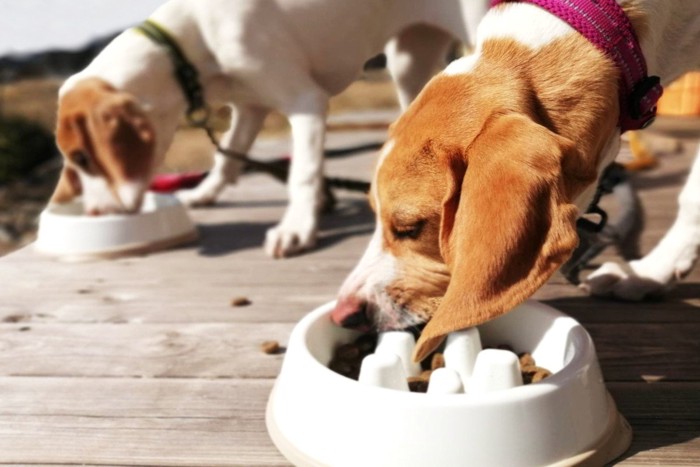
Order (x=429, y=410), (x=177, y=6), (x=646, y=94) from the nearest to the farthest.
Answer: (x=429, y=410), (x=646, y=94), (x=177, y=6)

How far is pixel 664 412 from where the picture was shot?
1.30 metres

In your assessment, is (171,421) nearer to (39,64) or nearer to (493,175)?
(493,175)

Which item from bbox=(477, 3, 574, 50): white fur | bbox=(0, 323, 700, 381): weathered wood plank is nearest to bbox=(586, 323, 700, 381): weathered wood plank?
bbox=(0, 323, 700, 381): weathered wood plank

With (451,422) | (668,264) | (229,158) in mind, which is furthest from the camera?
(229,158)

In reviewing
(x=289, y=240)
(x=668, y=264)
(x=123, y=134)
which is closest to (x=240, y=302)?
(x=289, y=240)

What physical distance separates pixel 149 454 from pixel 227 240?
1.55 meters

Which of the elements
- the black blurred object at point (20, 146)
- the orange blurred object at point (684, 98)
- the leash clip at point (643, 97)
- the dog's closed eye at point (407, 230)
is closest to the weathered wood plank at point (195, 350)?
the dog's closed eye at point (407, 230)

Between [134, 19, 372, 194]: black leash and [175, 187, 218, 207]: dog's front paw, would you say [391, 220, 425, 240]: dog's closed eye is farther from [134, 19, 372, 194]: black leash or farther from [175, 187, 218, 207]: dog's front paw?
[175, 187, 218, 207]: dog's front paw

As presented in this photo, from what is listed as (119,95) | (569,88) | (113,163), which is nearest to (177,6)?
(119,95)

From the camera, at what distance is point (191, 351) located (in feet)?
5.50

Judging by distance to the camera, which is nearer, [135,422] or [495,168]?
[495,168]

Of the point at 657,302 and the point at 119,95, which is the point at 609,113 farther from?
the point at 119,95

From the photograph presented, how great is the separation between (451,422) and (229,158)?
2357 mm

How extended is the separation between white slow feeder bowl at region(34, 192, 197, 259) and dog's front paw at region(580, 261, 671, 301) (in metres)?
1.46
